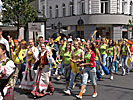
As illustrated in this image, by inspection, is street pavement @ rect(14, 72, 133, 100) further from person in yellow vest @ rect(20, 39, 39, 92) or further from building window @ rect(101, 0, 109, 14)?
building window @ rect(101, 0, 109, 14)

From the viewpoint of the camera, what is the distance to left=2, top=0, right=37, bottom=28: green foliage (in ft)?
66.6

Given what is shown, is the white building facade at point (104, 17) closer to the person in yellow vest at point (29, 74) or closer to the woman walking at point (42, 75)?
the person in yellow vest at point (29, 74)

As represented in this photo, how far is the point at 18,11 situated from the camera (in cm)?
2072

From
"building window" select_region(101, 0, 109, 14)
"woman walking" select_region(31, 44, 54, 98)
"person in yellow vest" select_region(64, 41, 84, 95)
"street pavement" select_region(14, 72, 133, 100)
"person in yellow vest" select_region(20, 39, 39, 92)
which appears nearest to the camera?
"woman walking" select_region(31, 44, 54, 98)

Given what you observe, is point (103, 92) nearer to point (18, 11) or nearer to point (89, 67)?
point (89, 67)

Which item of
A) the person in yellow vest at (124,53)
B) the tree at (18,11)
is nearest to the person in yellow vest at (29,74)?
the person in yellow vest at (124,53)

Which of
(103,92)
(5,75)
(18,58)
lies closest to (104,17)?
(18,58)

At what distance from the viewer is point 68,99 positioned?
7371 millimetres

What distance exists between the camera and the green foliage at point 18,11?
2031 centimetres

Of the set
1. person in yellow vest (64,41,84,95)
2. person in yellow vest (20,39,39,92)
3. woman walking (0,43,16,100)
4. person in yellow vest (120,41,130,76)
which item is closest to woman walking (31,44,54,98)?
person in yellow vest (20,39,39,92)

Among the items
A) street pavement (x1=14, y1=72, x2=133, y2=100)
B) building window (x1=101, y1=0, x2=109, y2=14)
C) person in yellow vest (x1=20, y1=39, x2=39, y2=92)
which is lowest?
street pavement (x1=14, y1=72, x2=133, y2=100)

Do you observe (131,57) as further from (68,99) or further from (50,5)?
(50,5)

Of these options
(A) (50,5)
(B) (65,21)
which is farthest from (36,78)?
(A) (50,5)

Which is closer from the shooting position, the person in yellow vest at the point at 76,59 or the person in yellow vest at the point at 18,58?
the person in yellow vest at the point at 76,59
